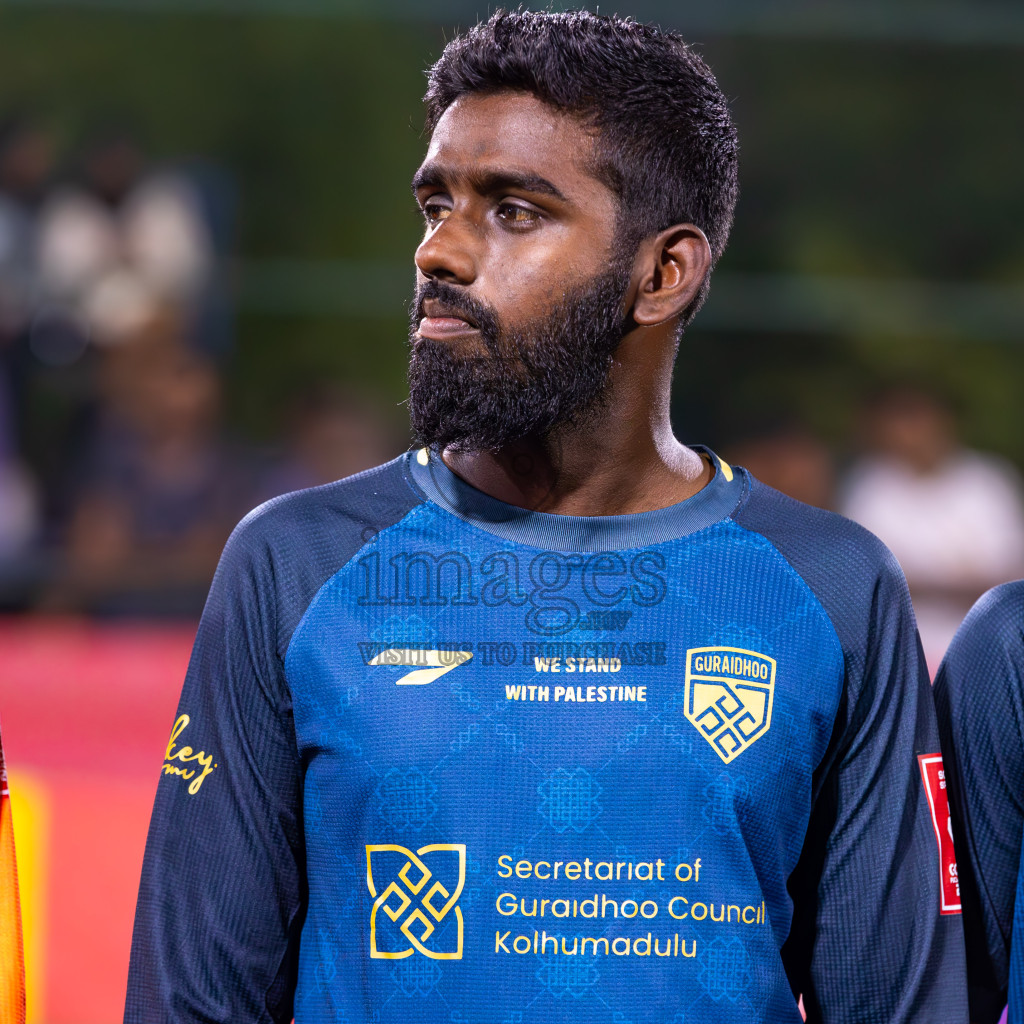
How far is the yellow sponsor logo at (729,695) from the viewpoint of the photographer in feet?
5.81

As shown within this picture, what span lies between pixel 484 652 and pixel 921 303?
8.24 meters

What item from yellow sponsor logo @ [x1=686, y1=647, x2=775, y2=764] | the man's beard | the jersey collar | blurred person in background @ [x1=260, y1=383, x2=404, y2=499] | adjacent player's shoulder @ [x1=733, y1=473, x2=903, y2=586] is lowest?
blurred person in background @ [x1=260, y1=383, x2=404, y2=499]

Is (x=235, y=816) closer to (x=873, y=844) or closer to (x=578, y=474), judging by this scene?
(x=578, y=474)

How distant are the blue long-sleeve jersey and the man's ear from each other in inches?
9.6

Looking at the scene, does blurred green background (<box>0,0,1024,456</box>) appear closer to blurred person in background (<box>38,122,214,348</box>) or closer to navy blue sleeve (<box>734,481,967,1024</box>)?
blurred person in background (<box>38,122,214,348</box>)

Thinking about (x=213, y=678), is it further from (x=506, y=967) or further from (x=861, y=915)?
(x=861, y=915)

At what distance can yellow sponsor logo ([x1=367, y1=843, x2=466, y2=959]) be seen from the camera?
171 centimetres

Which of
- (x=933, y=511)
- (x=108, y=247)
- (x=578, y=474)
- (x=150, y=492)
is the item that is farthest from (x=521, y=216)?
(x=108, y=247)

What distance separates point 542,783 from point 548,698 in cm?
9

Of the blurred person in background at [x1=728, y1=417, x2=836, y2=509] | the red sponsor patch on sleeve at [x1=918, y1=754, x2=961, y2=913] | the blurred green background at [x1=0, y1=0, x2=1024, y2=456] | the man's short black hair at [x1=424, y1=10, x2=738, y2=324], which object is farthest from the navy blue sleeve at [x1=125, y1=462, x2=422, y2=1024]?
the blurred green background at [x1=0, y1=0, x2=1024, y2=456]

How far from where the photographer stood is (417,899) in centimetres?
172

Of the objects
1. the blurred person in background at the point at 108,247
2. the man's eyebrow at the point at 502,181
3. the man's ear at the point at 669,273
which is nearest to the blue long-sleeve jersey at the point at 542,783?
the man's ear at the point at 669,273

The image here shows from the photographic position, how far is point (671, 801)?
174 cm

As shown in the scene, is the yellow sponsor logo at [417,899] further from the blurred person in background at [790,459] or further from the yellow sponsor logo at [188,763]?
the blurred person in background at [790,459]
